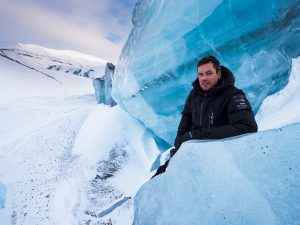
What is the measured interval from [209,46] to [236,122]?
2.92 metres

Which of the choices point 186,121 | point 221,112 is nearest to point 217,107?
point 221,112

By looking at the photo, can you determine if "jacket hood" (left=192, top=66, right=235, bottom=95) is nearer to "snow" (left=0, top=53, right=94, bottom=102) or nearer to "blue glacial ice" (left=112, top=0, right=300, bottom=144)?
"blue glacial ice" (left=112, top=0, right=300, bottom=144)

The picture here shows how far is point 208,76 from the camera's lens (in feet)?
6.75

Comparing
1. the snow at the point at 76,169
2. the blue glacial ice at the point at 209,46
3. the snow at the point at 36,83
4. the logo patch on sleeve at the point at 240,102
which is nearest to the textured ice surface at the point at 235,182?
the logo patch on sleeve at the point at 240,102

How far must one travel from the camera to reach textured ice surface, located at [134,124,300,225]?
1.51 m

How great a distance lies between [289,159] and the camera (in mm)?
1532

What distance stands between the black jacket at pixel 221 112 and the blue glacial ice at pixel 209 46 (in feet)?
8.14

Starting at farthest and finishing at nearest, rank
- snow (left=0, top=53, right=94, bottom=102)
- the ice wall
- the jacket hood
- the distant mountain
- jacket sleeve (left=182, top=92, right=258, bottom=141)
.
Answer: the distant mountain
snow (left=0, top=53, right=94, bottom=102)
the ice wall
the jacket hood
jacket sleeve (left=182, top=92, right=258, bottom=141)

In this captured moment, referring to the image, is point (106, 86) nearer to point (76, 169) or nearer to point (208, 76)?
point (76, 169)

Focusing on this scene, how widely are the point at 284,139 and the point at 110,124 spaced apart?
5.13 meters

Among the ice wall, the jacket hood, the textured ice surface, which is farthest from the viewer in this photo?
the ice wall

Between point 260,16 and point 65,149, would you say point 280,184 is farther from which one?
point 65,149

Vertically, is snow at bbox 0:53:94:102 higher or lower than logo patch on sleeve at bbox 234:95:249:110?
higher

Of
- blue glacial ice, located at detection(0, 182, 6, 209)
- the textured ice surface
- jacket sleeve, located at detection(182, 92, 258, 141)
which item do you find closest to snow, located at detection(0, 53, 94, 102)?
blue glacial ice, located at detection(0, 182, 6, 209)
